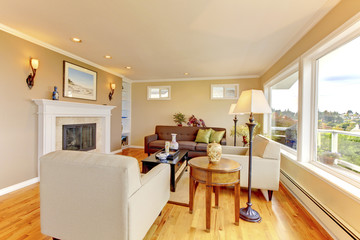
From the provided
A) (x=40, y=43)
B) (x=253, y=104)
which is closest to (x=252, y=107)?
(x=253, y=104)

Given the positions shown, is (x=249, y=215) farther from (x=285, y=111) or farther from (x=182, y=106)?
(x=182, y=106)

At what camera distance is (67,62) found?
3400 millimetres

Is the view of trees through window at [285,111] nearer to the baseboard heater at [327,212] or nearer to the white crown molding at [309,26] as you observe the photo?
the white crown molding at [309,26]

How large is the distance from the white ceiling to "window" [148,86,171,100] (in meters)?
1.93

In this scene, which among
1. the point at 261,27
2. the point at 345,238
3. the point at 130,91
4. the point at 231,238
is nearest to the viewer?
the point at 345,238

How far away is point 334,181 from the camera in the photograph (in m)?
1.67

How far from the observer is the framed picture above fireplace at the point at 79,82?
3.43m

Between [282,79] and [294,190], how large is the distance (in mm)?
2241

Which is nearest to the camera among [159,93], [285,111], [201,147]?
[285,111]

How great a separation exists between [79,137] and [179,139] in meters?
2.57

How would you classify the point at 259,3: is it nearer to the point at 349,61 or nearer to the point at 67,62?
the point at 349,61

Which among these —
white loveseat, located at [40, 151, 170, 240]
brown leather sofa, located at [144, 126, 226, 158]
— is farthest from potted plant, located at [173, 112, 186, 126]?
white loveseat, located at [40, 151, 170, 240]

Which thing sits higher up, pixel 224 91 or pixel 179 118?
pixel 224 91

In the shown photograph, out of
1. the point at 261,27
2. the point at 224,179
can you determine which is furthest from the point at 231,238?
the point at 261,27
